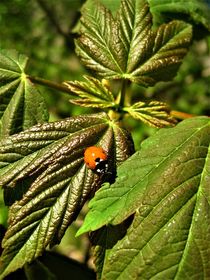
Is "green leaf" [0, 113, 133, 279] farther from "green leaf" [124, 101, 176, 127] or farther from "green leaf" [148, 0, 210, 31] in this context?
"green leaf" [148, 0, 210, 31]

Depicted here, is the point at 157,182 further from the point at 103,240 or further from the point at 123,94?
the point at 123,94

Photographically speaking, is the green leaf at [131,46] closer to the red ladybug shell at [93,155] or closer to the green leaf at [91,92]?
the green leaf at [91,92]

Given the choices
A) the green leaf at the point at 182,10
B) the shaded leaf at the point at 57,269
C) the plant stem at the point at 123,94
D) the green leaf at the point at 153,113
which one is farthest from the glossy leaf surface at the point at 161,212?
the shaded leaf at the point at 57,269

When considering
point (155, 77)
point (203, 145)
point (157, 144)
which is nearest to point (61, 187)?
point (157, 144)

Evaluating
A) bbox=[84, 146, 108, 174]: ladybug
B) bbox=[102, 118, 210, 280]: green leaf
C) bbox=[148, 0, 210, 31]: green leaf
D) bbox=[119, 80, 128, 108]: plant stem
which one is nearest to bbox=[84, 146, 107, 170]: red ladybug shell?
bbox=[84, 146, 108, 174]: ladybug

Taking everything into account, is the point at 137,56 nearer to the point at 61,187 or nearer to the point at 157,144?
the point at 157,144

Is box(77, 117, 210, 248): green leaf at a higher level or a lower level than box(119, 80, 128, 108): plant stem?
lower
